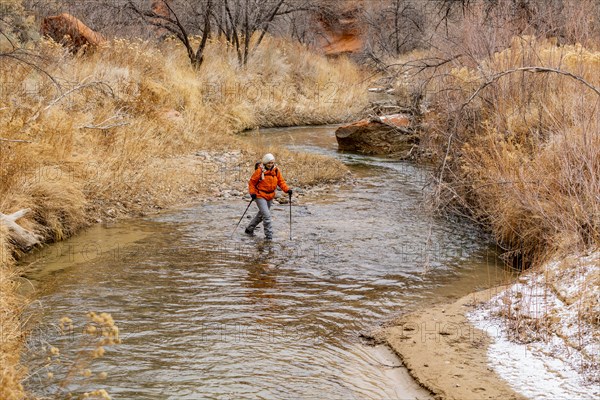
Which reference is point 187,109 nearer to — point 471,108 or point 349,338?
point 471,108

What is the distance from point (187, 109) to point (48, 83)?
4.77 m

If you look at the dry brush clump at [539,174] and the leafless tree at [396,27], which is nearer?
the dry brush clump at [539,174]

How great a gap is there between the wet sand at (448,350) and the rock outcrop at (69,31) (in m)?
12.3

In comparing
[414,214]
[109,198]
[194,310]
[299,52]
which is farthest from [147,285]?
[299,52]

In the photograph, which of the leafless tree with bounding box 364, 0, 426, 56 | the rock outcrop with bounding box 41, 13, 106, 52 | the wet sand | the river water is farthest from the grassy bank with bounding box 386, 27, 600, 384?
the leafless tree with bounding box 364, 0, 426, 56

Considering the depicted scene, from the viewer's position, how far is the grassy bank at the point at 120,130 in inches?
370

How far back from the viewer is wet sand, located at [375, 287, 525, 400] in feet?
17.5

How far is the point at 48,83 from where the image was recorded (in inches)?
493

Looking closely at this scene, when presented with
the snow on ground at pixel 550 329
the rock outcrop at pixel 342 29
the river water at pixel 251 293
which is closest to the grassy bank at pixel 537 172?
the snow on ground at pixel 550 329

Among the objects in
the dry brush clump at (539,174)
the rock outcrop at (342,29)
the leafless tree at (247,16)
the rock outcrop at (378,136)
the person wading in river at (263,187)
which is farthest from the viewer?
the rock outcrop at (342,29)

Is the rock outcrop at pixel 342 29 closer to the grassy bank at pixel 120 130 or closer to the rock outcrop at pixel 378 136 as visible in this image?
the grassy bank at pixel 120 130

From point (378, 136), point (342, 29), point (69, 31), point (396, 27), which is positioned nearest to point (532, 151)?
point (378, 136)

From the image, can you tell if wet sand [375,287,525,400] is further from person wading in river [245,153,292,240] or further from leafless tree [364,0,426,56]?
leafless tree [364,0,426,56]

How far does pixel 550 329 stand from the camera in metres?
5.97
